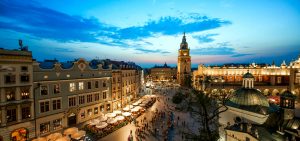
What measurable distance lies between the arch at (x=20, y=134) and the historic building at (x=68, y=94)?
173cm

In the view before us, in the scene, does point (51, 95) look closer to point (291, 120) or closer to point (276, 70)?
point (291, 120)

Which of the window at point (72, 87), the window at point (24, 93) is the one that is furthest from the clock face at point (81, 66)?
the window at point (24, 93)

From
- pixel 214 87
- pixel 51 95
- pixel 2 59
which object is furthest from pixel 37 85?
pixel 214 87

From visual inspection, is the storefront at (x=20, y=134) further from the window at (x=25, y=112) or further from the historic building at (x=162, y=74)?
the historic building at (x=162, y=74)

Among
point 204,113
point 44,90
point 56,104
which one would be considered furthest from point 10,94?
point 204,113

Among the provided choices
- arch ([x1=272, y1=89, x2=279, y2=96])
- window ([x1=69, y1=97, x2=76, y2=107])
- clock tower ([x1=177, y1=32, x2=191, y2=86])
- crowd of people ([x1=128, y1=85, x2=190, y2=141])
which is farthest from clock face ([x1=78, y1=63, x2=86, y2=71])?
clock tower ([x1=177, y1=32, x2=191, y2=86])

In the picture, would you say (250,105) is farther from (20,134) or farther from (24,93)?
(20,134)

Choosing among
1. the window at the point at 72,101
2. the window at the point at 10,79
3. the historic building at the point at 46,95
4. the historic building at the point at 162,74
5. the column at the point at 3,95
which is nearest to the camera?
the column at the point at 3,95

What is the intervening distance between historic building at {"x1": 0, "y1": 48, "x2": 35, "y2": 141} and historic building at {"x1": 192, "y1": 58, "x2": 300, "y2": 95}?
53902 mm

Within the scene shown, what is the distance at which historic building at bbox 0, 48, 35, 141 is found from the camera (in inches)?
949

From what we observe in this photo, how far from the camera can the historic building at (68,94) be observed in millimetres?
29281

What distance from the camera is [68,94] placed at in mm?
33906

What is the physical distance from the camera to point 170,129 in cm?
3519

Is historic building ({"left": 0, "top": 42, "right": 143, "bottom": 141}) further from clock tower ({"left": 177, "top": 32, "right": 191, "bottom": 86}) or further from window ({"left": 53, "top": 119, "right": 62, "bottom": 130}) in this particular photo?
clock tower ({"left": 177, "top": 32, "right": 191, "bottom": 86})
